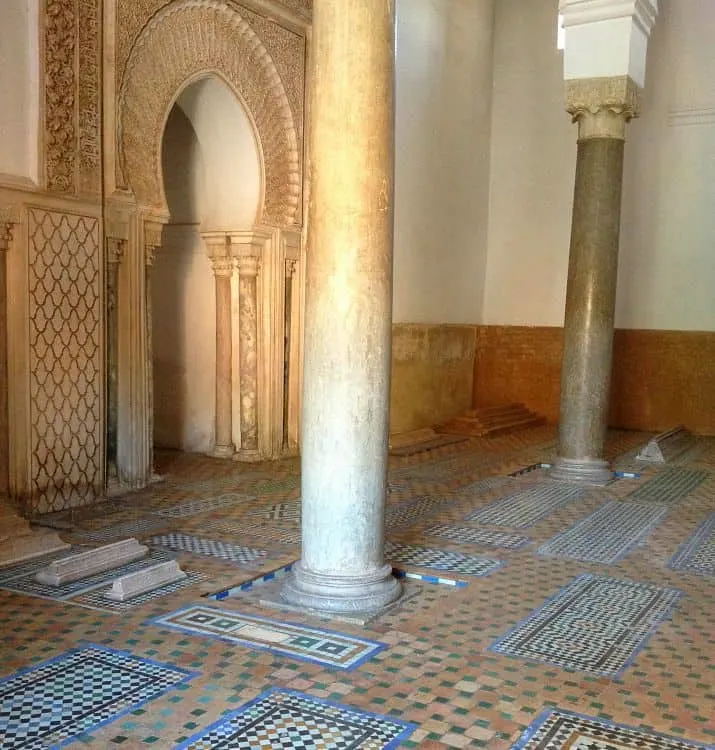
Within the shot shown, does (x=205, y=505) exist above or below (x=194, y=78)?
below

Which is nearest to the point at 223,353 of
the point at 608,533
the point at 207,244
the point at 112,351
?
the point at 207,244

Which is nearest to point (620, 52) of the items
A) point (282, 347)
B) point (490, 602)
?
point (282, 347)

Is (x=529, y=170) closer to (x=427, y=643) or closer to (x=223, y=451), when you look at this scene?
(x=223, y=451)

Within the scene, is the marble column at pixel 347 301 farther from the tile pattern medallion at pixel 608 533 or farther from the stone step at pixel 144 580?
the tile pattern medallion at pixel 608 533

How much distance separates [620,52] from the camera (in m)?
7.67

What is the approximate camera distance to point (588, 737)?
3.00 meters

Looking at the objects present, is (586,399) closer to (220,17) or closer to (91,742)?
(220,17)

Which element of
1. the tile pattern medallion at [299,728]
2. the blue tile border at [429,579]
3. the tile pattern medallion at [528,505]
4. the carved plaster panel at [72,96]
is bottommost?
the tile pattern medallion at [528,505]

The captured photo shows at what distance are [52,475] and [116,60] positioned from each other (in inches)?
120

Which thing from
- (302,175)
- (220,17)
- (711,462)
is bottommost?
(711,462)

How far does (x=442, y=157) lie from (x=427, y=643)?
8.32 metres

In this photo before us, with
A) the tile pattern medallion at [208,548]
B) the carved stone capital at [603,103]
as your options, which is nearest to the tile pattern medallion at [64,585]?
the tile pattern medallion at [208,548]

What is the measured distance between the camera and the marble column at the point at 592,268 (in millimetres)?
7797

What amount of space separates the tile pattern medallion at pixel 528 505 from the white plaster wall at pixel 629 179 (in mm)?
4939
